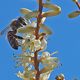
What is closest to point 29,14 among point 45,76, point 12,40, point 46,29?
point 46,29

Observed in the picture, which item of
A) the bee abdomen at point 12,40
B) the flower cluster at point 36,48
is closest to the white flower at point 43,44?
the flower cluster at point 36,48

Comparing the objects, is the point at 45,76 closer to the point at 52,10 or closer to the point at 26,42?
the point at 26,42

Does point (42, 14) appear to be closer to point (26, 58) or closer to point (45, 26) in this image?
point (45, 26)

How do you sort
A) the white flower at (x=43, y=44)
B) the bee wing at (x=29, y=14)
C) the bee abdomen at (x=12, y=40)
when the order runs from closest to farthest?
the bee wing at (x=29, y=14) → the white flower at (x=43, y=44) → the bee abdomen at (x=12, y=40)

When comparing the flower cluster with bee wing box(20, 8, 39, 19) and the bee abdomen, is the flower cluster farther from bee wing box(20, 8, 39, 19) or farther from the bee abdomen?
the bee abdomen

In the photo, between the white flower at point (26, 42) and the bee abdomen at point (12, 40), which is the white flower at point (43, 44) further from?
the bee abdomen at point (12, 40)

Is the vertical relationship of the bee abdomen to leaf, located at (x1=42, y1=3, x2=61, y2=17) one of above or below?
above

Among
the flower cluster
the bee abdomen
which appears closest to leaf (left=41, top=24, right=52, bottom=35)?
the flower cluster

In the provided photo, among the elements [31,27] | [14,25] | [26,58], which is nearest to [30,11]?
[31,27]

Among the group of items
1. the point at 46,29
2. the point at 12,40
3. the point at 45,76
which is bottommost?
the point at 45,76

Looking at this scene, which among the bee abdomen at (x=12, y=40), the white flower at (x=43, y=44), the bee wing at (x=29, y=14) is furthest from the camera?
the bee abdomen at (x=12, y=40)

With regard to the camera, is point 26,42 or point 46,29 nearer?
point 46,29
